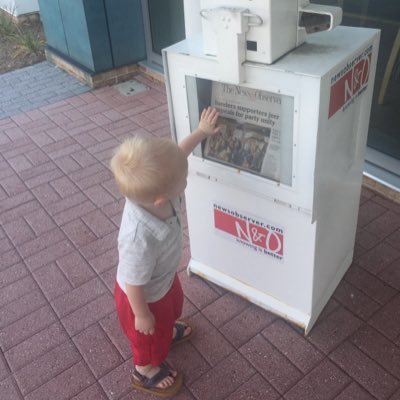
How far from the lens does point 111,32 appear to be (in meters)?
5.03

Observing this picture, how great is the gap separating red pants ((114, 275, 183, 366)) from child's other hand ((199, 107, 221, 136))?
0.69m

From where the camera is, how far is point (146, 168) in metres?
1.59

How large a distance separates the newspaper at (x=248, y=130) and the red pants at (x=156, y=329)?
24.8 inches

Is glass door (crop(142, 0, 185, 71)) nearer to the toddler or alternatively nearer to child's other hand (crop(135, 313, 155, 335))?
the toddler

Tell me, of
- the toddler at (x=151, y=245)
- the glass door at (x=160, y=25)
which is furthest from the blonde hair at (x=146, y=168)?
the glass door at (x=160, y=25)

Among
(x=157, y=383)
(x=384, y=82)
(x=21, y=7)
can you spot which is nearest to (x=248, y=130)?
(x=157, y=383)

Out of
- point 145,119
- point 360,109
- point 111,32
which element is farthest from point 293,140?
point 111,32

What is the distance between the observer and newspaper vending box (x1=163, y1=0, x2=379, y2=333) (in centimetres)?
171

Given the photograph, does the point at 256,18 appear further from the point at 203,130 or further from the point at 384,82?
the point at 384,82

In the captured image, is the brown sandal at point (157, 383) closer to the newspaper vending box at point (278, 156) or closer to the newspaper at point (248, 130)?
the newspaper vending box at point (278, 156)

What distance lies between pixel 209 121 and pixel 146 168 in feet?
1.63

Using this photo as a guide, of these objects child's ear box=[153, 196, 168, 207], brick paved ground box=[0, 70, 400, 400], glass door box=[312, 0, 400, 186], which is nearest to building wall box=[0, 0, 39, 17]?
brick paved ground box=[0, 70, 400, 400]

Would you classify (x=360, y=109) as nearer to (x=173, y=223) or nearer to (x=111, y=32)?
(x=173, y=223)

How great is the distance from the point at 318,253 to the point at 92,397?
1191 millimetres
